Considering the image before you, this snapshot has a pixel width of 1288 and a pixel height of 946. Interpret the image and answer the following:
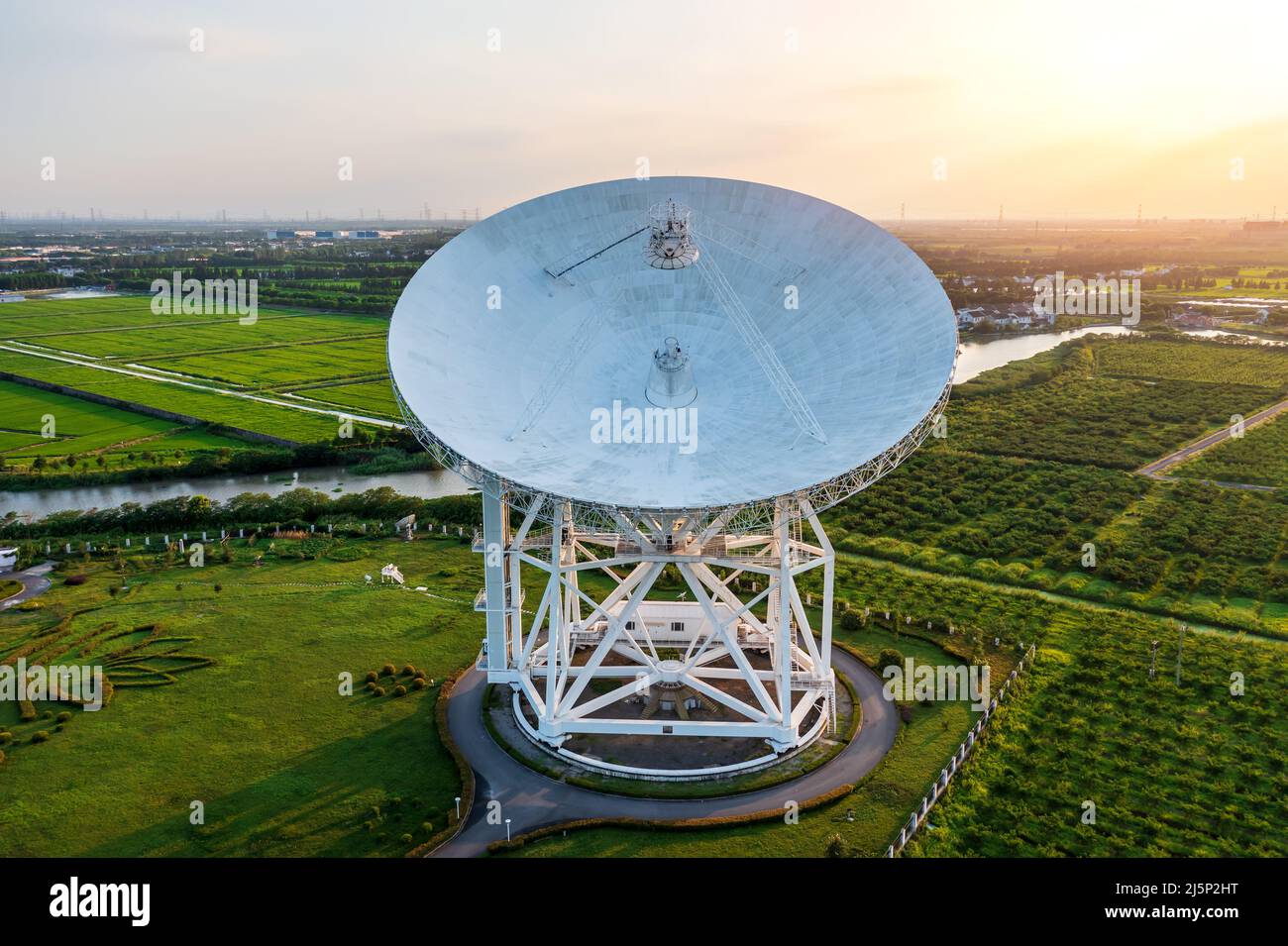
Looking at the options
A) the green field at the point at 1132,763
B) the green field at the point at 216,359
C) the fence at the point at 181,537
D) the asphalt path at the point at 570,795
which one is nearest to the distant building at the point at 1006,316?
the green field at the point at 216,359

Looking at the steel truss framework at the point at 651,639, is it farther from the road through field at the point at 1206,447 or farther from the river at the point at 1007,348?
the river at the point at 1007,348

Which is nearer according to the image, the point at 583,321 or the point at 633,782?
the point at 633,782

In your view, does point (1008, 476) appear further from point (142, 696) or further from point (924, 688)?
point (142, 696)

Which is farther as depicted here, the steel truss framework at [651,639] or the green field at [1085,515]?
the green field at [1085,515]

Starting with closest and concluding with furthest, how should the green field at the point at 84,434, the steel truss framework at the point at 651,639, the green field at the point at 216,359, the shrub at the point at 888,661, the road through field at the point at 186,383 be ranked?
the steel truss framework at the point at 651,639
the shrub at the point at 888,661
the green field at the point at 84,434
the road through field at the point at 186,383
the green field at the point at 216,359

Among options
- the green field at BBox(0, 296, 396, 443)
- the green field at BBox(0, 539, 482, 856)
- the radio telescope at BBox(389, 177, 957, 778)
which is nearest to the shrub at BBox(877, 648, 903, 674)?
the radio telescope at BBox(389, 177, 957, 778)

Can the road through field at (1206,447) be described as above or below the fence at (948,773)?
above

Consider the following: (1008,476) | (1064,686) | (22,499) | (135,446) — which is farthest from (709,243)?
(135,446)
